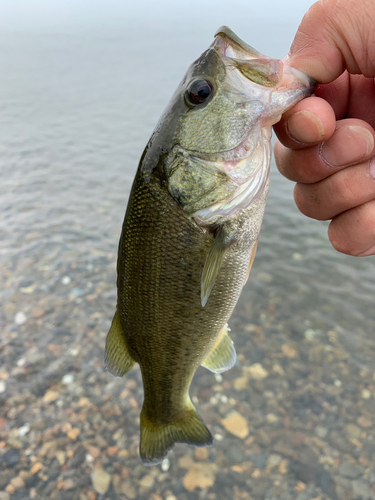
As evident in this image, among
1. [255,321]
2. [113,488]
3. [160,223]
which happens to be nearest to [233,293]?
[160,223]

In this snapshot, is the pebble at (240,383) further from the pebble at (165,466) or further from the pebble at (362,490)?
the pebble at (362,490)

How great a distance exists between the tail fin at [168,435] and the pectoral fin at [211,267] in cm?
115

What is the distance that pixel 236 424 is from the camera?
154 inches

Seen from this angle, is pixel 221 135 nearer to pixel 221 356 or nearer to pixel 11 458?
pixel 221 356

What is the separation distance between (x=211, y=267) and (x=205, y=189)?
A: 0.36 meters

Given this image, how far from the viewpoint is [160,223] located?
1.65 meters

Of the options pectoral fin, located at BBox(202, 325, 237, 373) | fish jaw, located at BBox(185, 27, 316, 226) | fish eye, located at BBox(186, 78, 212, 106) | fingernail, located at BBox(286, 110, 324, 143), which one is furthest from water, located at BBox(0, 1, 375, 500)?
fish eye, located at BBox(186, 78, 212, 106)

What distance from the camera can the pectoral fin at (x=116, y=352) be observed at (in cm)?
205

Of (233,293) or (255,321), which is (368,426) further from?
(233,293)

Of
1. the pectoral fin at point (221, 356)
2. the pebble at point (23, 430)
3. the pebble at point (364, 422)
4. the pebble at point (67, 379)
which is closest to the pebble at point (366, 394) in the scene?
the pebble at point (364, 422)

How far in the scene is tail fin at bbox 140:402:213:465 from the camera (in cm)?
228

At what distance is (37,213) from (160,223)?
6.77 metres

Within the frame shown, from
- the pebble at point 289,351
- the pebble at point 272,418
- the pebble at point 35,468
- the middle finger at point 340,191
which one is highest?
the middle finger at point 340,191

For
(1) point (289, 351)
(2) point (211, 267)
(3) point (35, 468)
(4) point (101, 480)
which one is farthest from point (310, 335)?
(2) point (211, 267)
